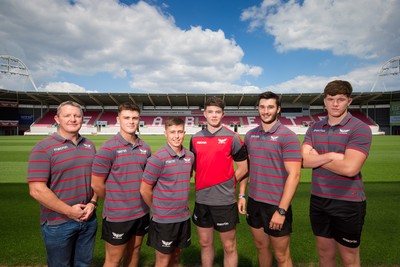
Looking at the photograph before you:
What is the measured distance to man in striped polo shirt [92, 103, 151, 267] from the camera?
237 cm

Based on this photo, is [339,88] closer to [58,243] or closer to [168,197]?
[168,197]

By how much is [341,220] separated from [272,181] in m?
0.78

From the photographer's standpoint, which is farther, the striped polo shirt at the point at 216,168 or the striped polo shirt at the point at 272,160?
the striped polo shirt at the point at 216,168

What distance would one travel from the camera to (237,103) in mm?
47688

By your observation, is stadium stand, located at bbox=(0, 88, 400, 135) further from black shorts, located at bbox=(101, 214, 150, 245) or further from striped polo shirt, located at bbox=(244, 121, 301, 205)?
black shorts, located at bbox=(101, 214, 150, 245)

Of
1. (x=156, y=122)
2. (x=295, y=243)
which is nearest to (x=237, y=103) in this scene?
(x=156, y=122)

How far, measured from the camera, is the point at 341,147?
7.79ft

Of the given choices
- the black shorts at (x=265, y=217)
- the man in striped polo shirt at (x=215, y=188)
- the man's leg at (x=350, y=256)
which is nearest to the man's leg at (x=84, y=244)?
the man in striped polo shirt at (x=215, y=188)

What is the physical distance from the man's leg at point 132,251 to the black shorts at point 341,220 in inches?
80.4

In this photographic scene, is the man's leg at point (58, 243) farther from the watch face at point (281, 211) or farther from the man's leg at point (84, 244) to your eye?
the watch face at point (281, 211)

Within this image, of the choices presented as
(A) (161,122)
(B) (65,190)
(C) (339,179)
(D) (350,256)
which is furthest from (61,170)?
(A) (161,122)

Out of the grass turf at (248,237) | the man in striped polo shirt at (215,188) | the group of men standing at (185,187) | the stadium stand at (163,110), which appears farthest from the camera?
the stadium stand at (163,110)

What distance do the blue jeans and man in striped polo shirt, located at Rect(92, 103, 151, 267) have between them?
0.57 feet

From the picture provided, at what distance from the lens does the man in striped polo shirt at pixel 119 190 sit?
7.78 feet
